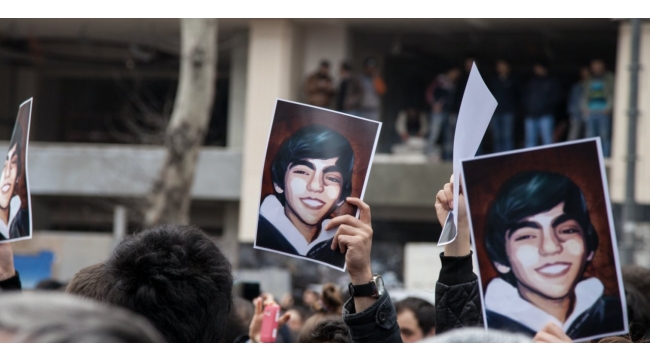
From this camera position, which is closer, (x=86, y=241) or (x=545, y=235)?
(x=545, y=235)

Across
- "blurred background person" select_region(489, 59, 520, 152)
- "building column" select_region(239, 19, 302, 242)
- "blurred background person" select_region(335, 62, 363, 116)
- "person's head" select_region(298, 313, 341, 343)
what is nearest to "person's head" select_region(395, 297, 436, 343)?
"person's head" select_region(298, 313, 341, 343)

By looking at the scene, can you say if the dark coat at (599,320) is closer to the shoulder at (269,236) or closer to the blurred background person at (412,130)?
the shoulder at (269,236)

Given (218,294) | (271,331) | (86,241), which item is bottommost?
(86,241)

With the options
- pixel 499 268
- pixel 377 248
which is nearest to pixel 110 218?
pixel 377 248

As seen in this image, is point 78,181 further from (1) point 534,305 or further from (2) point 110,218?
(1) point 534,305

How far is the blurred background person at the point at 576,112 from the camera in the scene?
15266 mm

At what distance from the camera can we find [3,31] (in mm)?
17375

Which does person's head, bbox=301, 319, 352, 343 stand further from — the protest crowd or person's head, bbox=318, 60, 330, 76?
person's head, bbox=318, 60, 330, 76

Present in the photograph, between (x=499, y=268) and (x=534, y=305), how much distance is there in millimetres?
99

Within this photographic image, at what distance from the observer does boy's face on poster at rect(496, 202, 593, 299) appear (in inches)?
70.4

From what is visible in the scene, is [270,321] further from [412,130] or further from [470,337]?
[412,130]

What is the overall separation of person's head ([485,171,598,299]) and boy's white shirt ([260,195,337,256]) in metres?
0.58

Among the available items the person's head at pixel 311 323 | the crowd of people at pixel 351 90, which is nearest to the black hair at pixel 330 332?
the person's head at pixel 311 323

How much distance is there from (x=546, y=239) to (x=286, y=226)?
0.77 meters
